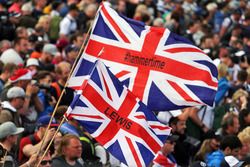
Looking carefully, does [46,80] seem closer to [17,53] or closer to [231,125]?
[17,53]

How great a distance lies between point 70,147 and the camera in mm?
12516

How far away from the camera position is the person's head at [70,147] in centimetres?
1252

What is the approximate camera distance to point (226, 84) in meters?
18.9

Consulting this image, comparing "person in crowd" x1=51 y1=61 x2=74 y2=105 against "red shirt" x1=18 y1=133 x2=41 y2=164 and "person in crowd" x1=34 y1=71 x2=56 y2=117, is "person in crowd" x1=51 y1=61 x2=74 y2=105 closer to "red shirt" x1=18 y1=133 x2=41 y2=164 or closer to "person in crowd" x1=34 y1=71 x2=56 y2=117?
"person in crowd" x1=34 y1=71 x2=56 y2=117

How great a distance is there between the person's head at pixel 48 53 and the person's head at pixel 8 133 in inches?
244

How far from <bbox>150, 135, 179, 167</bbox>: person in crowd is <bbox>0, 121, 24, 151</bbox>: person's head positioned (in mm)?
1756

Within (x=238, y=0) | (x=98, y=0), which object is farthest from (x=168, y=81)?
(x=238, y=0)

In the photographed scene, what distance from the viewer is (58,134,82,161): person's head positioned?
12.5 m

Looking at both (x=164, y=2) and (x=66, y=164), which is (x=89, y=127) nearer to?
(x=66, y=164)

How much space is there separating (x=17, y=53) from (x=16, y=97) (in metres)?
3.85

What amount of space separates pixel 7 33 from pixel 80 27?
366 cm

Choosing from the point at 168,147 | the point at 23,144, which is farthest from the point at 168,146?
the point at 23,144

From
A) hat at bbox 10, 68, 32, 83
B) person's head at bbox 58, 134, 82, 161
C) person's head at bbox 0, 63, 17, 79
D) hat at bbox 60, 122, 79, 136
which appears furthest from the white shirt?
person's head at bbox 58, 134, 82, 161

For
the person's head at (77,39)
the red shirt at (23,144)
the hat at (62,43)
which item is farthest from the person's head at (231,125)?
the hat at (62,43)
